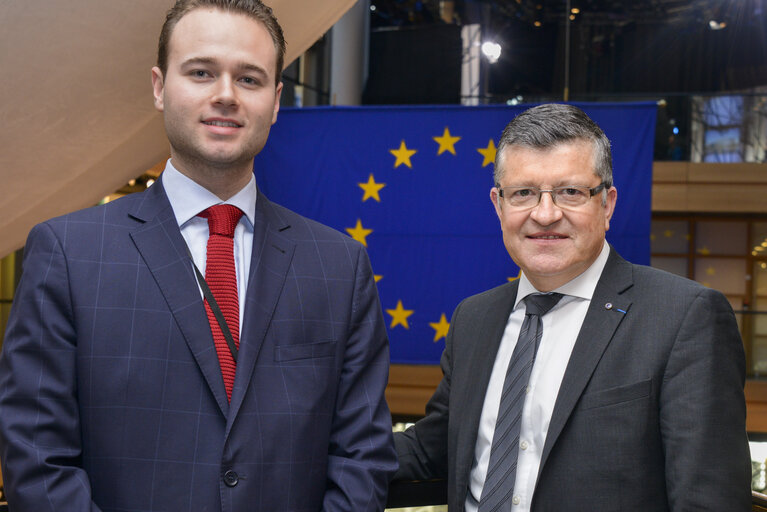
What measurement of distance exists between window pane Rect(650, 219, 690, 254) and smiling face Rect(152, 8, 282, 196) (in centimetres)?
1149

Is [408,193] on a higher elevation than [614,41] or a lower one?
lower

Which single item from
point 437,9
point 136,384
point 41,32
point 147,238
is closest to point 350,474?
point 136,384

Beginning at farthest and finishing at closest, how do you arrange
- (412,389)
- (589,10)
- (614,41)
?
(589,10) → (614,41) → (412,389)

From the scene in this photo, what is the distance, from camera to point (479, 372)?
1.77 m

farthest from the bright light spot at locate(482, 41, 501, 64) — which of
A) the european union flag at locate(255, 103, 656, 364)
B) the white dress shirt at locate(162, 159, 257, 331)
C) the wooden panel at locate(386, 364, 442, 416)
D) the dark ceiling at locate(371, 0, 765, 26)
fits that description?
the white dress shirt at locate(162, 159, 257, 331)

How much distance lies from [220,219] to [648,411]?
94 cm

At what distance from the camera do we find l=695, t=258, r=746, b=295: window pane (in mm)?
12000

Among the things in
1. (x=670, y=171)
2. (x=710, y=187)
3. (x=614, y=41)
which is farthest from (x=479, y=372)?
(x=614, y=41)

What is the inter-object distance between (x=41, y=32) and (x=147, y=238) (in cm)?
58

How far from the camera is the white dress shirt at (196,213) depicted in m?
1.43

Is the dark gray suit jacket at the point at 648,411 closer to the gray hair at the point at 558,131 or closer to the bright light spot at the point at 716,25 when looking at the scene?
the gray hair at the point at 558,131

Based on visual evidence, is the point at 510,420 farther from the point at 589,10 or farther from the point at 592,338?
the point at 589,10

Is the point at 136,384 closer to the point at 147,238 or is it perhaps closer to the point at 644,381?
the point at 147,238

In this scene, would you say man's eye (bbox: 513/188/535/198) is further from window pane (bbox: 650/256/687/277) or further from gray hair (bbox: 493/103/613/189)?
window pane (bbox: 650/256/687/277)
